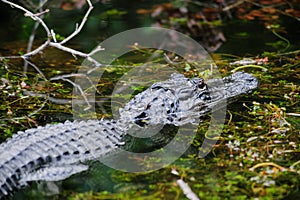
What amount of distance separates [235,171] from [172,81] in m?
1.45

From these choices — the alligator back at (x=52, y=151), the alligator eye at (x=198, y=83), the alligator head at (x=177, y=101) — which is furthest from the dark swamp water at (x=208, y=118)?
the alligator eye at (x=198, y=83)

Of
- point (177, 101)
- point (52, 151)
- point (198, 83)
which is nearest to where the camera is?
point (52, 151)

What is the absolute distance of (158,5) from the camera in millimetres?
9750

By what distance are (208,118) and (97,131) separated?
1.21m

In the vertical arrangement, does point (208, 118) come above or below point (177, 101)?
below

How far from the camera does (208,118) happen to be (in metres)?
4.81

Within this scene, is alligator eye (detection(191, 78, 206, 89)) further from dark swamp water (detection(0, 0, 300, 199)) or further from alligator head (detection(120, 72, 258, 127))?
dark swamp water (detection(0, 0, 300, 199))

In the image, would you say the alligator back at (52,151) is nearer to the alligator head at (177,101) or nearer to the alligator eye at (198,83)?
the alligator head at (177,101)

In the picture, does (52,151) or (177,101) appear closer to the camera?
(52,151)

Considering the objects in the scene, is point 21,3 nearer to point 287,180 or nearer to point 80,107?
point 80,107

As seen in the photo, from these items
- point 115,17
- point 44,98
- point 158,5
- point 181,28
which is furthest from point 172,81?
point 158,5

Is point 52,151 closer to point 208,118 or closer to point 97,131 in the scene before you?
point 97,131

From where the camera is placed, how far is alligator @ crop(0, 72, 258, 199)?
3.65 metres

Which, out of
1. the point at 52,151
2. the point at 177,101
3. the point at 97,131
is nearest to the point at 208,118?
the point at 177,101
